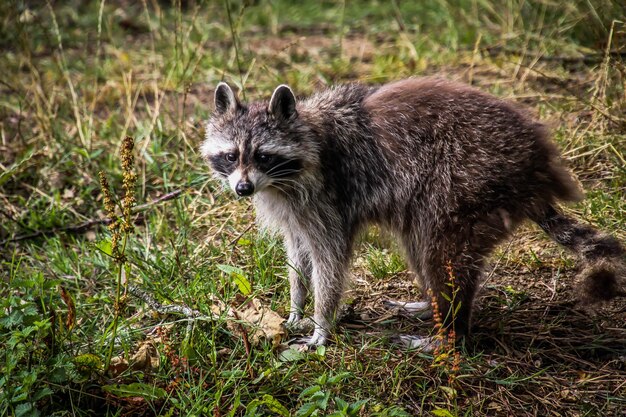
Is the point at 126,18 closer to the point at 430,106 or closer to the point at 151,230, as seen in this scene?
the point at 151,230

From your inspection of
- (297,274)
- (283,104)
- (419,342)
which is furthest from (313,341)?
(283,104)

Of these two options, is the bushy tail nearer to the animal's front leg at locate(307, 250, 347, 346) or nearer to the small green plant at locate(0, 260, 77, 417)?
the animal's front leg at locate(307, 250, 347, 346)

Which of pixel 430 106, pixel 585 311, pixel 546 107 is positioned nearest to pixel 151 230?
pixel 430 106

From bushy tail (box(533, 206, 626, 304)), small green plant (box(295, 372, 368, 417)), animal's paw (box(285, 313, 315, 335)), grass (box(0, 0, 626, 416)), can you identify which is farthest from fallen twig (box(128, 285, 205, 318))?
bushy tail (box(533, 206, 626, 304))

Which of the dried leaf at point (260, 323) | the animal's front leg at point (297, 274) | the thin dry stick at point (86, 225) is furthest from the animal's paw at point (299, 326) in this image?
the thin dry stick at point (86, 225)

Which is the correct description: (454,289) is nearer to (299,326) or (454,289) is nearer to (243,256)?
(299,326)

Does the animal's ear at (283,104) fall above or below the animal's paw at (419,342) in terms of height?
above

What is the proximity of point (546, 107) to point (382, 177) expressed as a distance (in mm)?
2495

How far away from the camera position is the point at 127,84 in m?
6.40

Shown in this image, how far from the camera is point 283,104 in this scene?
427 centimetres

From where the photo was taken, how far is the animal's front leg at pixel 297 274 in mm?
4477

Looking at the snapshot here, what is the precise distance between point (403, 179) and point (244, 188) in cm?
89

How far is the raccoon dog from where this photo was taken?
3.96 m

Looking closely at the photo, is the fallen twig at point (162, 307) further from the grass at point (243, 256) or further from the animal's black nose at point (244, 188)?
the animal's black nose at point (244, 188)
